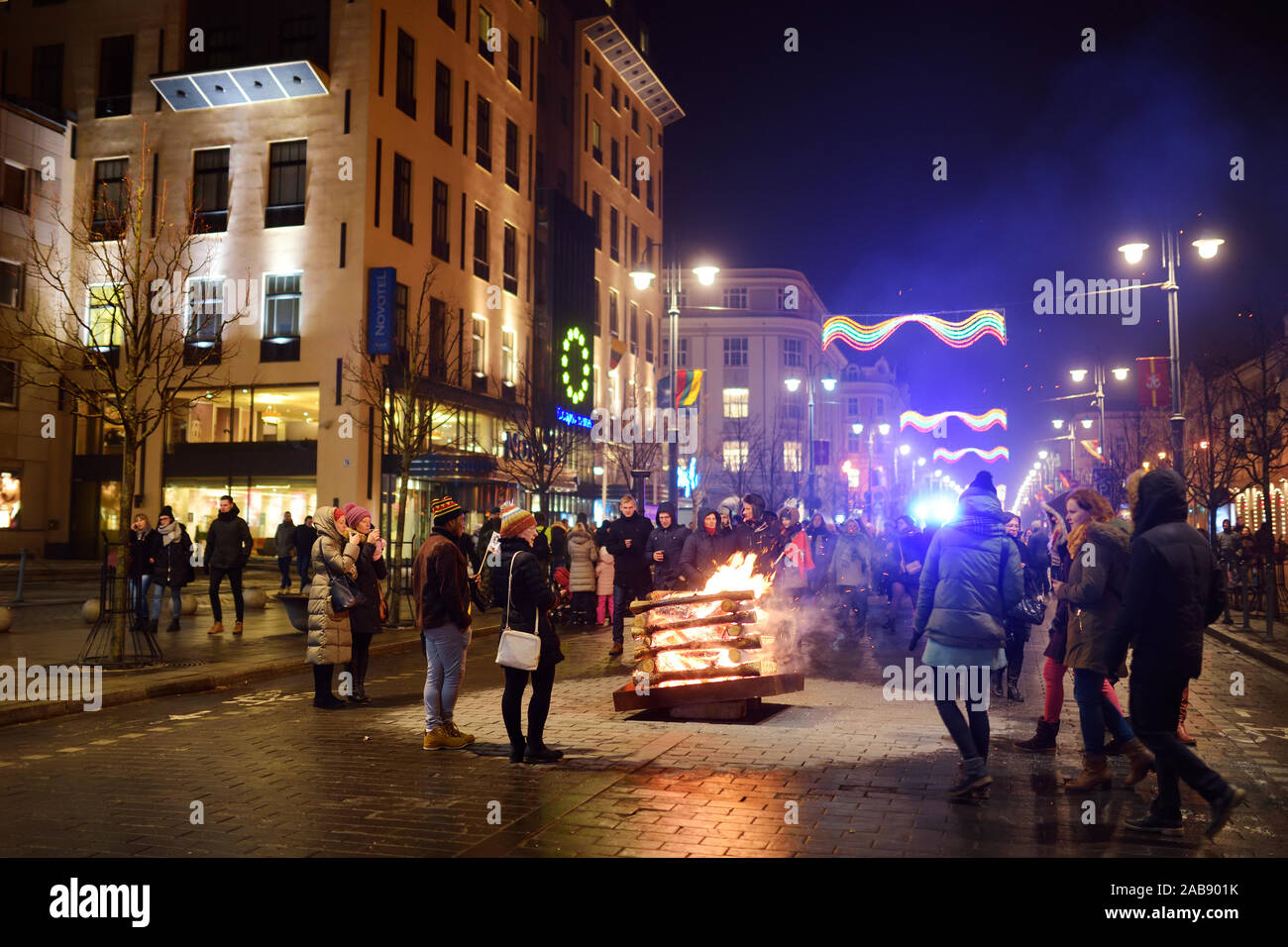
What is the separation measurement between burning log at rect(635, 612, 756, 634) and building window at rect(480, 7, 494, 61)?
35105 mm

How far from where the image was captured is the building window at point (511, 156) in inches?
1666

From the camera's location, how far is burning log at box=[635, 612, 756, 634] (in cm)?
993

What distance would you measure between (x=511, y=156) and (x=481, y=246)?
5081 millimetres

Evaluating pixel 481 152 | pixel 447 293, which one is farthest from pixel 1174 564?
pixel 481 152

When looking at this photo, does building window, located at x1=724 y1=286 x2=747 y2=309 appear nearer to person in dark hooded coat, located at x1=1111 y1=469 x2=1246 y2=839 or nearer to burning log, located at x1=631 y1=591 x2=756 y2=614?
burning log, located at x1=631 y1=591 x2=756 y2=614

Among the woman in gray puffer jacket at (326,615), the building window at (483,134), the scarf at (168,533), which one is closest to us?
the woman in gray puffer jacket at (326,615)

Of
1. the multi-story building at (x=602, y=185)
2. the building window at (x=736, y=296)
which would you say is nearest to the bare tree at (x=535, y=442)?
the multi-story building at (x=602, y=185)

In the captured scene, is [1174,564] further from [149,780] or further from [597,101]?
[597,101]

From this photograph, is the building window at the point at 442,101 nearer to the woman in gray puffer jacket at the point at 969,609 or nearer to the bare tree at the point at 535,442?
the bare tree at the point at 535,442

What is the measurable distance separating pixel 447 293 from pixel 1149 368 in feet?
72.2

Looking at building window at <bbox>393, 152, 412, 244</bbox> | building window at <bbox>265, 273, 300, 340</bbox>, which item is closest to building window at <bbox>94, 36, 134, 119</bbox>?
building window at <bbox>265, 273, 300, 340</bbox>

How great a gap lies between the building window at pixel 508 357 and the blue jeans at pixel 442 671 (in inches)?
1275

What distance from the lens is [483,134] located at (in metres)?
40.4
